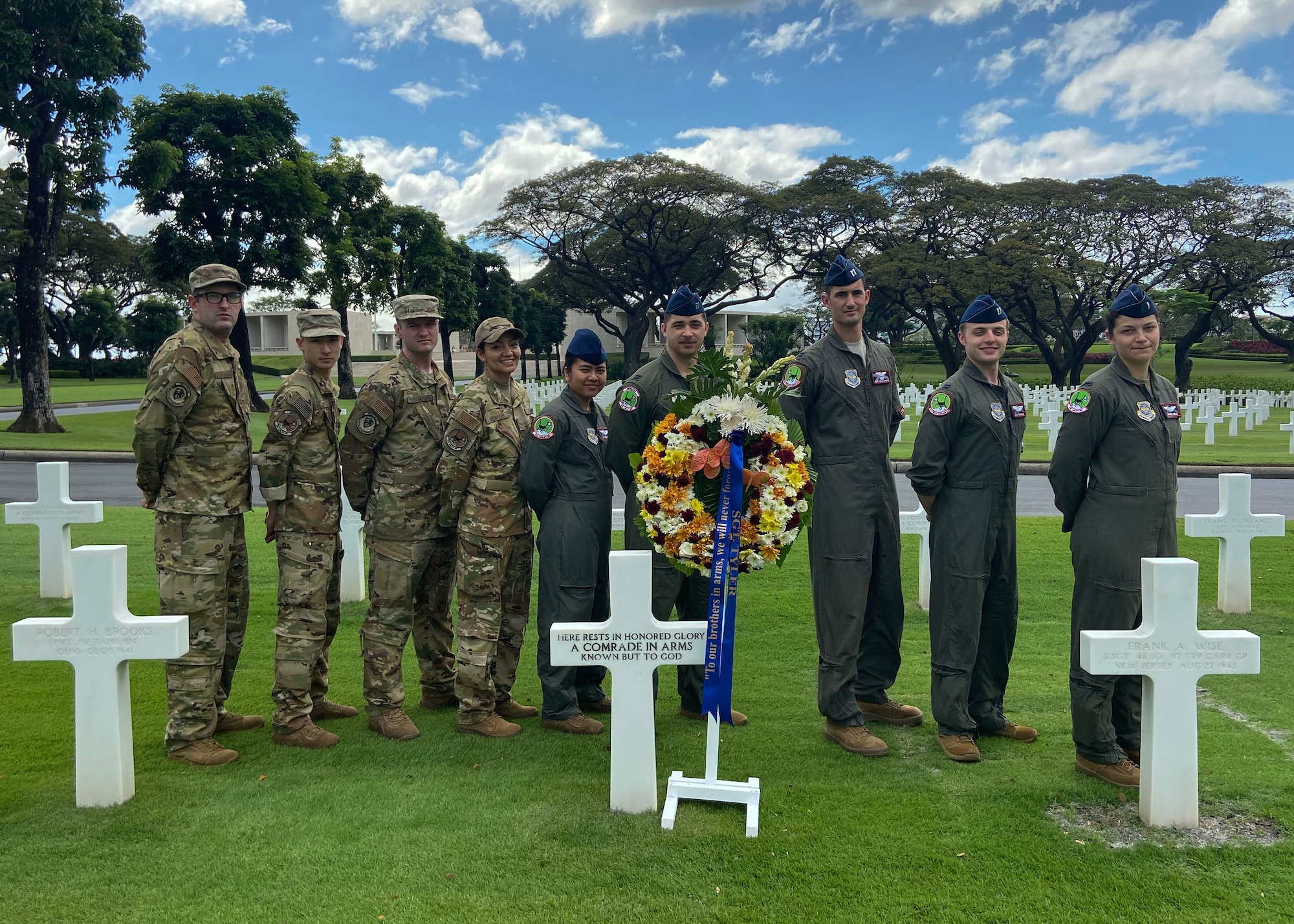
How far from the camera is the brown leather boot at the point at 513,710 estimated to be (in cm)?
492

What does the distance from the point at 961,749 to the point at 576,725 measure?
181cm

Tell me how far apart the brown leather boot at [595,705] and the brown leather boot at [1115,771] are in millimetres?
2342

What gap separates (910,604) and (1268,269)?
160ft

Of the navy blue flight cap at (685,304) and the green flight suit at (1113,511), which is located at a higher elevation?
the navy blue flight cap at (685,304)

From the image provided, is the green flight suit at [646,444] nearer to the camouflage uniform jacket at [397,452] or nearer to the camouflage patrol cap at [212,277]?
the camouflage uniform jacket at [397,452]

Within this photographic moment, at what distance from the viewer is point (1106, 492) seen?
4105mm

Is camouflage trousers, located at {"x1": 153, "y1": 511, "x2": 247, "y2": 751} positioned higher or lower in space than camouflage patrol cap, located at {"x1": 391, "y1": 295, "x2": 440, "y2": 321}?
lower

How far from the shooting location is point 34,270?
70.8ft

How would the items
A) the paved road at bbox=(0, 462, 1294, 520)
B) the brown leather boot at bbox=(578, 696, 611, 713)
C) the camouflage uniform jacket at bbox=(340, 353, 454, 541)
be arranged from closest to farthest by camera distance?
the camouflage uniform jacket at bbox=(340, 353, 454, 541), the brown leather boot at bbox=(578, 696, 611, 713), the paved road at bbox=(0, 462, 1294, 520)

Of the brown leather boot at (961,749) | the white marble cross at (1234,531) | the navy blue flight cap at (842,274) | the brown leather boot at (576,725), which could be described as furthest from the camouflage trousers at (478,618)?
the white marble cross at (1234,531)

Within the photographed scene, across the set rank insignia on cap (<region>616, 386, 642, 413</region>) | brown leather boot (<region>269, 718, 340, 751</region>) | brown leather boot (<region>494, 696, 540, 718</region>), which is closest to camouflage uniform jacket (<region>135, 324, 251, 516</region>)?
brown leather boot (<region>269, 718, 340, 751</region>)

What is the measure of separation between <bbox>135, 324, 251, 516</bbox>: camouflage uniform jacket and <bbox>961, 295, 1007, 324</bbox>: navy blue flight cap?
345cm

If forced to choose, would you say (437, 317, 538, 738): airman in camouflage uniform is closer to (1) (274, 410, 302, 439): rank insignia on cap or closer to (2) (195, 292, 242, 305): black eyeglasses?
(1) (274, 410, 302, 439): rank insignia on cap

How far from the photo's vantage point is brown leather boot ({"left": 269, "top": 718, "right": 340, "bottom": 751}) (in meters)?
4.42
